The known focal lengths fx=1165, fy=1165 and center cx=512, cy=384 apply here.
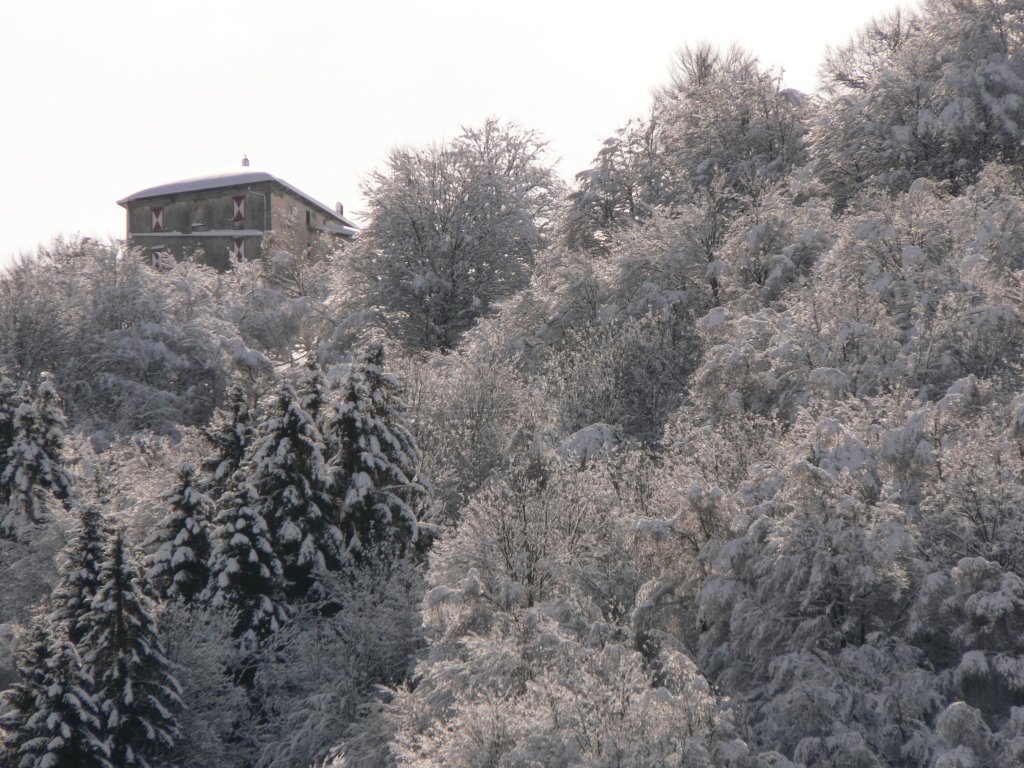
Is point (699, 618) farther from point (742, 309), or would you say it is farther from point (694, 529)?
point (742, 309)

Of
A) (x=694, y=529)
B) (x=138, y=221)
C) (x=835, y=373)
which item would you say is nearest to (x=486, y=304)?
(x=835, y=373)

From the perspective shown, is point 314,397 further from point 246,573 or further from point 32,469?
point 32,469

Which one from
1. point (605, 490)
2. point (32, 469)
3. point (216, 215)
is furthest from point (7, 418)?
point (216, 215)

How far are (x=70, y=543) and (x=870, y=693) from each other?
16145mm

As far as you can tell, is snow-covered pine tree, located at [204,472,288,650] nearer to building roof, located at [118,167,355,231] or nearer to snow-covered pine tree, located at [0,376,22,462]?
snow-covered pine tree, located at [0,376,22,462]

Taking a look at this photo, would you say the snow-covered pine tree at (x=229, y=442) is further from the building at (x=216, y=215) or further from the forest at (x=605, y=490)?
the building at (x=216, y=215)

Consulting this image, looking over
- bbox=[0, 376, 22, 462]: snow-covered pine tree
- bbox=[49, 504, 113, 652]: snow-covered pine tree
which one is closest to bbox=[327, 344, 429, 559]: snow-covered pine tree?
bbox=[49, 504, 113, 652]: snow-covered pine tree

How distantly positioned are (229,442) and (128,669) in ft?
25.6

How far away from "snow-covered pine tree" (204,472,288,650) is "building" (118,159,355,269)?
171 feet

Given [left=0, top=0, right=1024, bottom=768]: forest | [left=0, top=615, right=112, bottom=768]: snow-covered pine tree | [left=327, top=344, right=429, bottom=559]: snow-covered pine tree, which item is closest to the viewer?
[left=0, top=0, right=1024, bottom=768]: forest

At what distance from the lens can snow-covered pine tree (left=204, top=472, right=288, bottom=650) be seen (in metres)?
26.1

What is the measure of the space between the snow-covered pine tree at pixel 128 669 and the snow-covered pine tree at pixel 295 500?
417 cm

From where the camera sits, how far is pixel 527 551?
23234mm

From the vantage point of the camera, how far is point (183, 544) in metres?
27.1
